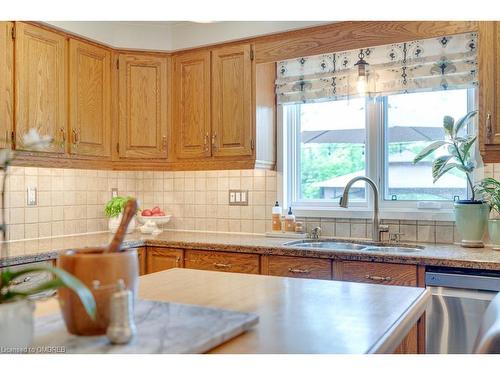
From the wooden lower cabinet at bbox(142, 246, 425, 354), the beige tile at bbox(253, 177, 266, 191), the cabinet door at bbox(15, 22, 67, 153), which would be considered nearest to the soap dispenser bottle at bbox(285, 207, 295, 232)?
the beige tile at bbox(253, 177, 266, 191)

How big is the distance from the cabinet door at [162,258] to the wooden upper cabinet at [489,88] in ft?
6.20

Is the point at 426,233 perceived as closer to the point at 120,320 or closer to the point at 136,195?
the point at 136,195

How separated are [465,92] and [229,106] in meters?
1.51

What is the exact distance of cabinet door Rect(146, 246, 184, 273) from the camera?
3.16 metres

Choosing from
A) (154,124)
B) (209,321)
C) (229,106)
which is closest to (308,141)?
(229,106)

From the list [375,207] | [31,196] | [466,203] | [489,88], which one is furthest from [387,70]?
[31,196]

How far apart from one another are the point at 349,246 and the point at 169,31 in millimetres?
2017

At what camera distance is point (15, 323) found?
2.83 ft

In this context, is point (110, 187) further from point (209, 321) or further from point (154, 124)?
point (209, 321)

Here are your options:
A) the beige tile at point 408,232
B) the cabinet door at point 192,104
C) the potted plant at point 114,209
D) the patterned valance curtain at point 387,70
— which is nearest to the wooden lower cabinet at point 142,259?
the potted plant at point 114,209

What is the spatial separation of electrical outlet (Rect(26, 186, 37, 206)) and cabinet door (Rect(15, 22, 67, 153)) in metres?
0.37

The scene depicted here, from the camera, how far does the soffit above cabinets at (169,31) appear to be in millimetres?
3229

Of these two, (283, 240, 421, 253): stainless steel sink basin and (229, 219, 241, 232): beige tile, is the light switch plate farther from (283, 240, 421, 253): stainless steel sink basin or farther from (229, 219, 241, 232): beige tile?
(283, 240, 421, 253): stainless steel sink basin

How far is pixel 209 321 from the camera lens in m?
1.12
